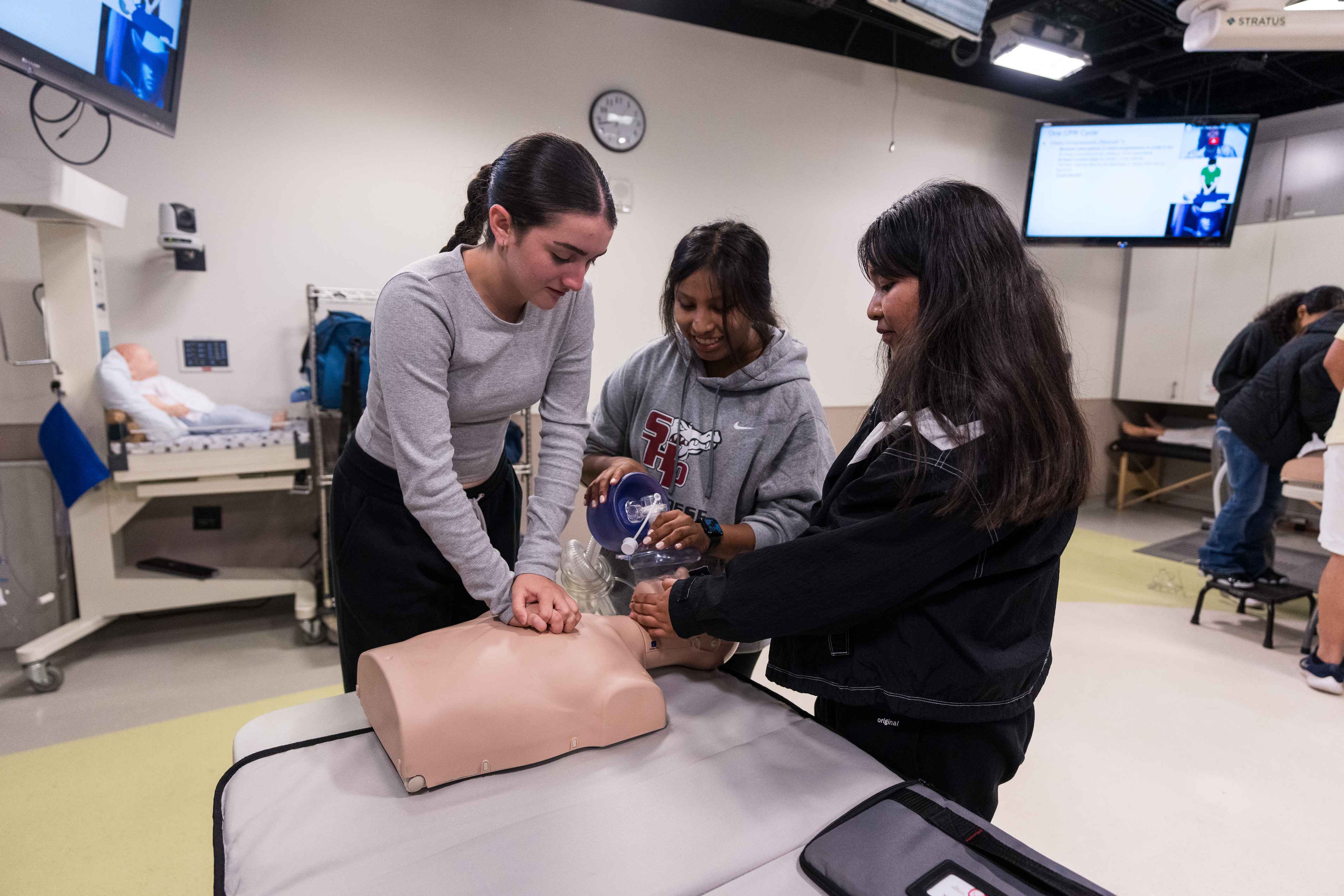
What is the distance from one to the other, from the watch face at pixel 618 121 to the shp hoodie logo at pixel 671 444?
2.72 meters

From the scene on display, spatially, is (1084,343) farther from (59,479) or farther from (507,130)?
(59,479)

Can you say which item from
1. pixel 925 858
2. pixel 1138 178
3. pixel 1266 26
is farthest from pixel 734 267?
pixel 1138 178

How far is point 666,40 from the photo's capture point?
150 inches

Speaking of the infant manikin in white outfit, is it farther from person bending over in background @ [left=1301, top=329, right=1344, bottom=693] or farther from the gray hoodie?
person bending over in background @ [left=1301, top=329, right=1344, bottom=693]

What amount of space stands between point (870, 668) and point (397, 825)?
0.57m

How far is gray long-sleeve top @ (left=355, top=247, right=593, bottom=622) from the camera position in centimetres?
108

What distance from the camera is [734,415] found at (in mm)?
1389

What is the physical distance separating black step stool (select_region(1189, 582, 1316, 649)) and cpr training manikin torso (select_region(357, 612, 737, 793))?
325cm

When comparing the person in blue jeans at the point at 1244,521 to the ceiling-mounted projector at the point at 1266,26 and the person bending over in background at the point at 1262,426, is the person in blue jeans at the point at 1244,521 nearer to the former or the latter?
the person bending over in background at the point at 1262,426

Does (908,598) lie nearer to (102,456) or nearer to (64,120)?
(102,456)

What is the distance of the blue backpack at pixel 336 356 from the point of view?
2865 mm

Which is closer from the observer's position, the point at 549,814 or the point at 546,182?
the point at 549,814

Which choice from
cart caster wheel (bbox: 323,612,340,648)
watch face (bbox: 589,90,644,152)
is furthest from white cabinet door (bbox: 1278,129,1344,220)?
cart caster wheel (bbox: 323,612,340,648)

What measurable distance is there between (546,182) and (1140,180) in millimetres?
4928
